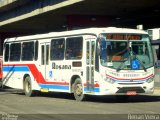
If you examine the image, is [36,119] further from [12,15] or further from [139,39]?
[12,15]

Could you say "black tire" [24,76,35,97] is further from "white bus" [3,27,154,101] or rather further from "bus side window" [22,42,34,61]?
"white bus" [3,27,154,101]

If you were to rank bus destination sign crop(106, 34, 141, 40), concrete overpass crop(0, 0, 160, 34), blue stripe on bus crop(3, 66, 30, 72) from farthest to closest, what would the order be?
concrete overpass crop(0, 0, 160, 34)
blue stripe on bus crop(3, 66, 30, 72)
bus destination sign crop(106, 34, 141, 40)

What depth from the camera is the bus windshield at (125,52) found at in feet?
63.5

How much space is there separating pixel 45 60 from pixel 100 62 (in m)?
4.83

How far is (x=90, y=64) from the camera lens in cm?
1994

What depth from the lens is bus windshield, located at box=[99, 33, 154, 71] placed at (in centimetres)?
1934

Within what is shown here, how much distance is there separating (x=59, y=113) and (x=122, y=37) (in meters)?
5.59

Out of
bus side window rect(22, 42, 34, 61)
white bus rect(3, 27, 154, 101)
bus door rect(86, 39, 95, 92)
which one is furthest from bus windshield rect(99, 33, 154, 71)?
bus side window rect(22, 42, 34, 61)

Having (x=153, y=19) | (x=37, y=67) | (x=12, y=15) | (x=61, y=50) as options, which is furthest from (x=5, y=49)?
(x=153, y=19)

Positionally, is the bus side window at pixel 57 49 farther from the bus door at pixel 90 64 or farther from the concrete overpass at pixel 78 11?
the concrete overpass at pixel 78 11

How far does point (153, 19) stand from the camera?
179 ft

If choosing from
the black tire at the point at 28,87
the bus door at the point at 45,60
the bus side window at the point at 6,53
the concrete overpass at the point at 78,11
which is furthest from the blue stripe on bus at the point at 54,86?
the concrete overpass at the point at 78,11

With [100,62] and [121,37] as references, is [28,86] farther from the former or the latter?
[121,37]

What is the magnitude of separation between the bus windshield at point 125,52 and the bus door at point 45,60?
4.60 metres
